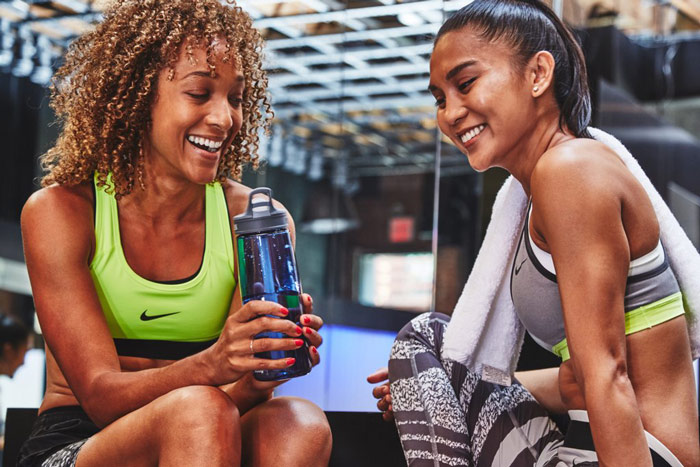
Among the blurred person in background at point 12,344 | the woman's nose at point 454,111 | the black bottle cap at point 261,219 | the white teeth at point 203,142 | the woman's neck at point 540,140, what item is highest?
the woman's nose at point 454,111

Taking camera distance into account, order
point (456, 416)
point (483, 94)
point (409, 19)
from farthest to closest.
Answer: point (409, 19)
point (456, 416)
point (483, 94)

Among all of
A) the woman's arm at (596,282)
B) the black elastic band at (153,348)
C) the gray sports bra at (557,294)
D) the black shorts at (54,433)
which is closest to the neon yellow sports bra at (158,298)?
the black elastic band at (153,348)

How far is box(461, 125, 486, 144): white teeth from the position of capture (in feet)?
4.33

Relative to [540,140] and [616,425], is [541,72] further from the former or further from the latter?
[616,425]

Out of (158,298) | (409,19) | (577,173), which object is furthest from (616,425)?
(409,19)

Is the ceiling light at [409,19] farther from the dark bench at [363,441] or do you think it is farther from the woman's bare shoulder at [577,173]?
the woman's bare shoulder at [577,173]

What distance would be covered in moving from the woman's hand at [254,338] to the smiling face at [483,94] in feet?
1.30

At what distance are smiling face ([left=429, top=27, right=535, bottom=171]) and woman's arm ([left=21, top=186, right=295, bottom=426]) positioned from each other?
41 centimetres

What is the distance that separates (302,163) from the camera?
672 cm

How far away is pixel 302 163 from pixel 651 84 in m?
2.61

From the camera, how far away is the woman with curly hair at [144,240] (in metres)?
1.31

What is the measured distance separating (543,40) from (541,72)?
52mm

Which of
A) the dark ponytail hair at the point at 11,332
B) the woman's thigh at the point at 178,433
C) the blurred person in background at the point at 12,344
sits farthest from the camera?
the dark ponytail hair at the point at 11,332

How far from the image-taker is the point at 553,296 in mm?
1246
